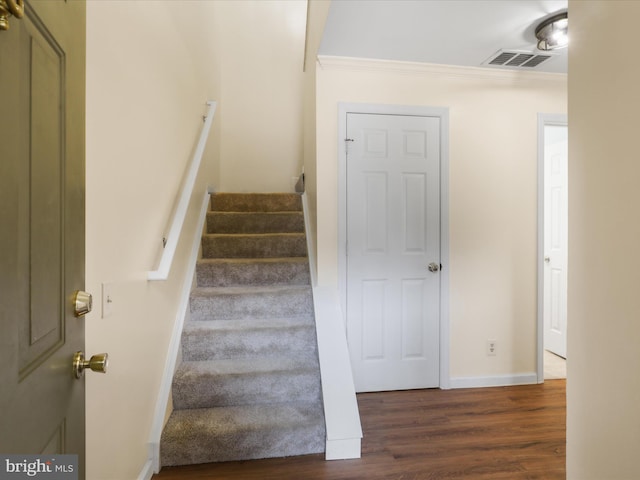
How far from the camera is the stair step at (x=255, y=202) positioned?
3.21m

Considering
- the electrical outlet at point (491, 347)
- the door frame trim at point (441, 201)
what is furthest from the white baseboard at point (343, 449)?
the electrical outlet at point (491, 347)

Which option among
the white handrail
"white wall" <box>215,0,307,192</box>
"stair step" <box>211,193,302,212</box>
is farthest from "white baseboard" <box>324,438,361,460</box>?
"white wall" <box>215,0,307,192</box>

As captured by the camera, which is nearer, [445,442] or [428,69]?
[445,442]

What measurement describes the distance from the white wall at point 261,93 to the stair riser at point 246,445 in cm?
288

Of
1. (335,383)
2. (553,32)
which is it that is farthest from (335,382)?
(553,32)

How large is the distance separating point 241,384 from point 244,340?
28 centimetres

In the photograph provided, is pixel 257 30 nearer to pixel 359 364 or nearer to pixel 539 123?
pixel 539 123

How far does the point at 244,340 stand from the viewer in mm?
2059

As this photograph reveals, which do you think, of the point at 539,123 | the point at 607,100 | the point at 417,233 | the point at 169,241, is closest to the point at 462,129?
the point at 539,123

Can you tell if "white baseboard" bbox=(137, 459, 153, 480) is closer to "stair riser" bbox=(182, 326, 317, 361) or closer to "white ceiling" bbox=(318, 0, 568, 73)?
"stair riser" bbox=(182, 326, 317, 361)

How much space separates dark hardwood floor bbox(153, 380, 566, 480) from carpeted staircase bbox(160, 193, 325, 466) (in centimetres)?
10

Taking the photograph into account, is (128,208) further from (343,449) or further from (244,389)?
(343,449)

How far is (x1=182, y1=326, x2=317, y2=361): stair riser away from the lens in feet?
6.62

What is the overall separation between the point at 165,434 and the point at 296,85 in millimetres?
3840
